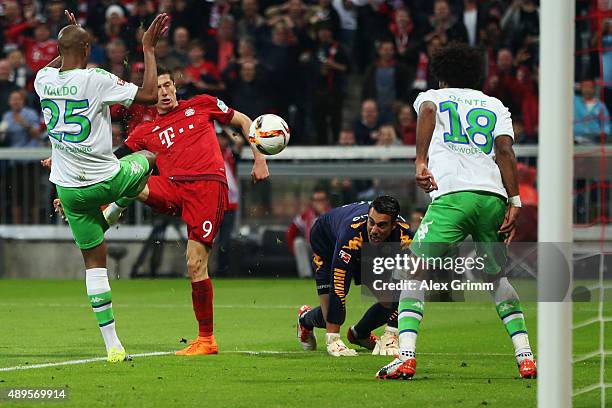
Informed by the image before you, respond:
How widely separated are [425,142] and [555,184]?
6.44 ft

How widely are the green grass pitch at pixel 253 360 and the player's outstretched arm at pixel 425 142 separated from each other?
120 centimetres

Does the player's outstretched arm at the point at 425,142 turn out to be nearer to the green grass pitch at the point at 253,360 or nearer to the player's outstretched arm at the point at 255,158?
the green grass pitch at the point at 253,360

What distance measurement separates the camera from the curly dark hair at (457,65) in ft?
26.3

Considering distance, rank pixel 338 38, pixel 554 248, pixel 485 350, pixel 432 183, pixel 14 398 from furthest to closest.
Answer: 1. pixel 338 38
2. pixel 485 350
3. pixel 432 183
4. pixel 14 398
5. pixel 554 248

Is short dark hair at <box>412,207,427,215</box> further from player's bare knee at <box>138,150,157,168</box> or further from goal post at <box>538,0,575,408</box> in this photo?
goal post at <box>538,0,575,408</box>

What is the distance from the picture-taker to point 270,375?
8203mm

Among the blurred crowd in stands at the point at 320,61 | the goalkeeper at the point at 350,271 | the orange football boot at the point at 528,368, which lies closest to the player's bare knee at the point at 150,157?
the goalkeeper at the point at 350,271

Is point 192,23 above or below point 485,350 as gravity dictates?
above

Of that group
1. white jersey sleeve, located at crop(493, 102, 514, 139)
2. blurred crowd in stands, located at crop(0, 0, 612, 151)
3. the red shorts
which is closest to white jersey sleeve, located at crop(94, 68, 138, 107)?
the red shorts

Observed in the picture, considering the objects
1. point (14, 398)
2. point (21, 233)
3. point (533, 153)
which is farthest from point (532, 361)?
point (21, 233)

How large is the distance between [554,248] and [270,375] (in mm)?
2829

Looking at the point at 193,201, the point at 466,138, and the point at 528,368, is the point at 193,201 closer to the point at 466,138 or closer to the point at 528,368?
the point at 466,138

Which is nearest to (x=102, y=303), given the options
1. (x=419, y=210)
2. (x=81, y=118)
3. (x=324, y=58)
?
(x=81, y=118)

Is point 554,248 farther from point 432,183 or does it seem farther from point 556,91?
point 432,183
